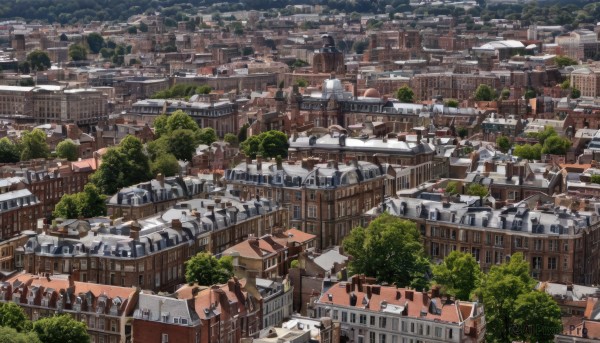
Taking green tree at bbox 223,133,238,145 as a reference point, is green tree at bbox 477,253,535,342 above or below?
below

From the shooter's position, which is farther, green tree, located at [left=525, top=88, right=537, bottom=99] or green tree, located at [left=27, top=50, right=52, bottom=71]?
green tree, located at [left=27, top=50, right=52, bottom=71]

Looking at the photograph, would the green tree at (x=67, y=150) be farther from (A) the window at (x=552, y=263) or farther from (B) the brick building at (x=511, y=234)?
(A) the window at (x=552, y=263)

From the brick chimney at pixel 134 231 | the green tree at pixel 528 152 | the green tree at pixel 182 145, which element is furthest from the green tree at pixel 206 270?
the green tree at pixel 528 152

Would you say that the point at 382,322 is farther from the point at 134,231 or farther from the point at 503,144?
the point at 503,144

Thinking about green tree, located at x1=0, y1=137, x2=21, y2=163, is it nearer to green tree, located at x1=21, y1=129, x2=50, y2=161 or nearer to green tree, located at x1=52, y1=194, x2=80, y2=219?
green tree, located at x1=21, y1=129, x2=50, y2=161

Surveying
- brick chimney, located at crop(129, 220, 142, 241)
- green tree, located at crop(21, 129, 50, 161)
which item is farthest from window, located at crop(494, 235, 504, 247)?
green tree, located at crop(21, 129, 50, 161)

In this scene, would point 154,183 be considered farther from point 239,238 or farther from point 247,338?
point 247,338

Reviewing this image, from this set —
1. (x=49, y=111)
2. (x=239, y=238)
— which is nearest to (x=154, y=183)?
(x=239, y=238)
